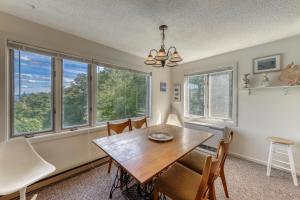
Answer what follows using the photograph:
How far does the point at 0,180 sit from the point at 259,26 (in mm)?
3696

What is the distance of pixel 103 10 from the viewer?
1.63 meters

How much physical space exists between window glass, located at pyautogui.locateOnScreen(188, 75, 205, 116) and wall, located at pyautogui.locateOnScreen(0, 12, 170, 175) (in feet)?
6.36

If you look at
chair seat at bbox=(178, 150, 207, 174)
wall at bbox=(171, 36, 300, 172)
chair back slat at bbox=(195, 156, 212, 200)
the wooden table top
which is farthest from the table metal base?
wall at bbox=(171, 36, 300, 172)

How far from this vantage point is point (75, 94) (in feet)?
7.84

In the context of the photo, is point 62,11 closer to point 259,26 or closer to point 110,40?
point 110,40

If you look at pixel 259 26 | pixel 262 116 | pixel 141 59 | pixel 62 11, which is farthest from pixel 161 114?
pixel 62 11

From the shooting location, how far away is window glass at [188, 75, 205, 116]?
3.70 metres

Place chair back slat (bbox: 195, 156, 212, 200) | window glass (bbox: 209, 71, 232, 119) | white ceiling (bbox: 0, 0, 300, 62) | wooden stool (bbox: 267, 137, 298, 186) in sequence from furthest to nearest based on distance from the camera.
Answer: window glass (bbox: 209, 71, 232, 119) → wooden stool (bbox: 267, 137, 298, 186) → white ceiling (bbox: 0, 0, 300, 62) → chair back slat (bbox: 195, 156, 212, 200)

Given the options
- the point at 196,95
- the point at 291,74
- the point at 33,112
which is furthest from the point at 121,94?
the point at 291,74

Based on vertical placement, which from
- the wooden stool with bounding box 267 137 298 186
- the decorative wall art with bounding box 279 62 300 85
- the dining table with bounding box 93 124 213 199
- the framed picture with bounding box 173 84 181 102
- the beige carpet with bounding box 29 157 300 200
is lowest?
the beige carpet with bounding box 29 157 300 200

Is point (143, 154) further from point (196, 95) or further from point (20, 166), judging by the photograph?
point (196, 95)

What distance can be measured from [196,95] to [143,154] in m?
2.96

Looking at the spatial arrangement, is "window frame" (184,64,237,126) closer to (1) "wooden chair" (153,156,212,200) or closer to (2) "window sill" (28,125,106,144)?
(1) "wooden chair" (153,156,212,200)

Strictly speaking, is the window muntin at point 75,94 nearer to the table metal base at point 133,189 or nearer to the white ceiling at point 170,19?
the white ceiling at point 170,19
